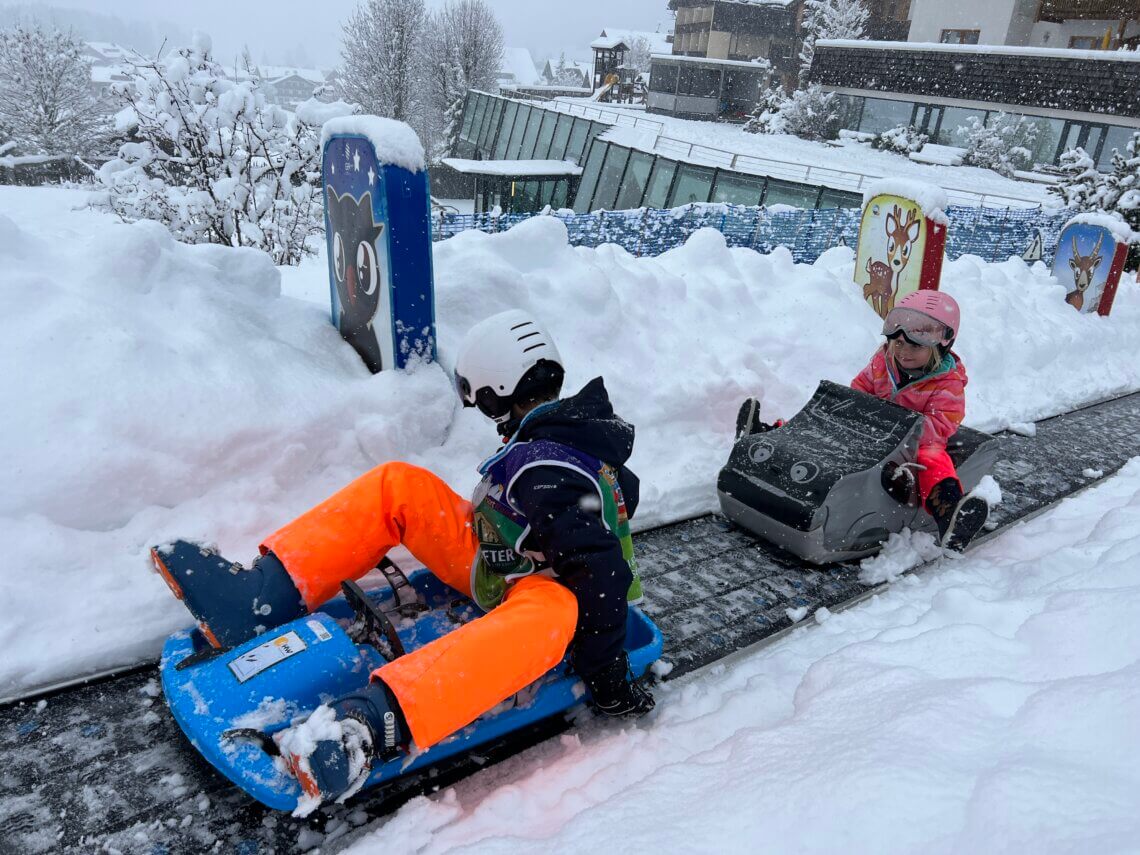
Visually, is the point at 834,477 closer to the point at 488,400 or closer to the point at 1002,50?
the point at 488,400

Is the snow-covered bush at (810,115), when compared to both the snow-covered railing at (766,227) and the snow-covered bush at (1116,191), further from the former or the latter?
the snow-covered railing at (766,227)

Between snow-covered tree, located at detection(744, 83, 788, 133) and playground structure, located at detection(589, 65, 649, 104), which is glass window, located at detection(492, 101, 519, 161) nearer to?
snow-covered tree, located at detection(744, 83, 788, 133)

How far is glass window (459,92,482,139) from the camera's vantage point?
38.6 metres

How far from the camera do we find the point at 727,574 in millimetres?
3932

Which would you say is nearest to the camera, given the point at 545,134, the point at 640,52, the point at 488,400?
the point at 488,400

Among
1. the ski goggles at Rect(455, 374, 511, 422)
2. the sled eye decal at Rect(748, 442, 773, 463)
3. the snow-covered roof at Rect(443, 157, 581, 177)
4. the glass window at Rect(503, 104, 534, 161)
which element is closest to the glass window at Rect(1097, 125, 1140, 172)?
the snow-covered roof at Rect(443, 157, 581, 177)

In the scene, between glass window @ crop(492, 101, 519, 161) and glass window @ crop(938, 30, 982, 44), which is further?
glass window @ crop(492, 101, 519, 161)

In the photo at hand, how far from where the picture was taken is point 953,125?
82.2 feet

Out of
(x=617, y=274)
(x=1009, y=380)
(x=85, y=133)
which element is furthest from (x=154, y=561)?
(x=85, y=133)

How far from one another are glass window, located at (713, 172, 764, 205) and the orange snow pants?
14.6 m

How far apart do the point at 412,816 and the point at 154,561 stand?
4.05 ft

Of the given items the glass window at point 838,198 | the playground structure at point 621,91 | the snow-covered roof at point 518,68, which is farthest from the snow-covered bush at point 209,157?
the snow-covered roof at point 518,68

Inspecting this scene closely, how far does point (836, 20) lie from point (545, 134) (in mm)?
18410

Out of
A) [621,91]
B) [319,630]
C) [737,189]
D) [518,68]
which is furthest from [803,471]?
[518,68]
